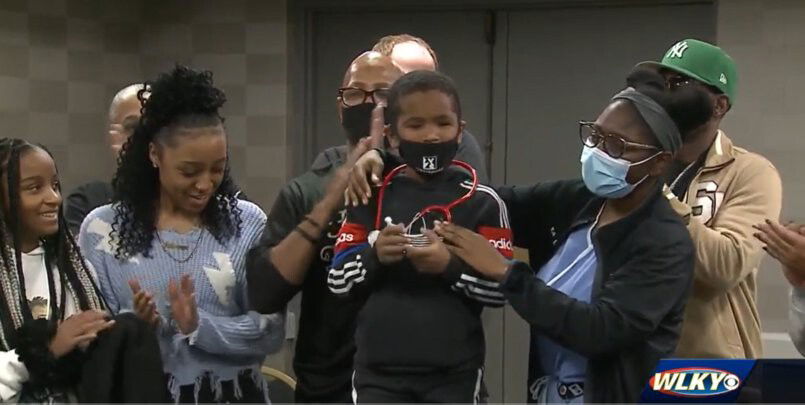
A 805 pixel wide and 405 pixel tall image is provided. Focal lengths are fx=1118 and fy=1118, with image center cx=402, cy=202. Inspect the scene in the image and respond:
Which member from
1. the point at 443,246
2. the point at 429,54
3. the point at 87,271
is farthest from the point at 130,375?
the point at 429,54

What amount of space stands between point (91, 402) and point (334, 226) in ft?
2.14

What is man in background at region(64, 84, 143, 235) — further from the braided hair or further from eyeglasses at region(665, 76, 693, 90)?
eyeglasses at region(665, 76, 693, 90)

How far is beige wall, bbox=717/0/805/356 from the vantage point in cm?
477

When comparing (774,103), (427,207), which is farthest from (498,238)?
(774,103)

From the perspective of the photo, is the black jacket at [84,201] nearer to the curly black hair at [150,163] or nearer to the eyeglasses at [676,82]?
the curly black hair at [150,163]

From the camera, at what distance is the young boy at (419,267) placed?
2252 millimetres

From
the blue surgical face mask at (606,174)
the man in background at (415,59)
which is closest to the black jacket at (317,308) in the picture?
the man in background at (415,59)

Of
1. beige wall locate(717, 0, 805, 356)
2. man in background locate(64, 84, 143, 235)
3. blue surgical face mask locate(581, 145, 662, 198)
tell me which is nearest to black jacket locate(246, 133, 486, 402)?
blue surgical face mask locate(581, 145, 662, 198)

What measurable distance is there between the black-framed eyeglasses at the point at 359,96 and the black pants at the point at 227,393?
0.68 m

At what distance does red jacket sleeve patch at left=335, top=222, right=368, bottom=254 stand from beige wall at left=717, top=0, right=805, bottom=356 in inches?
115

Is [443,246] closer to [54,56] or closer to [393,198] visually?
[393,198]

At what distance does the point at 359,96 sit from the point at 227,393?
0.75 meters

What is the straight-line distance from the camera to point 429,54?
316cm

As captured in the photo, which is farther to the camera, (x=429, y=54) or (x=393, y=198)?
(x=429, y=54)
